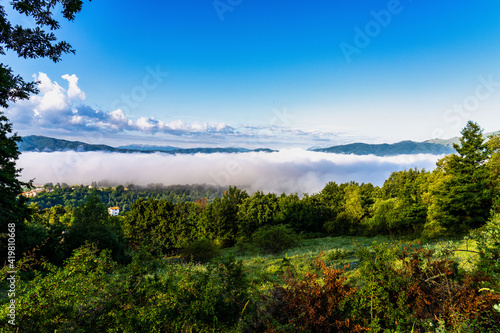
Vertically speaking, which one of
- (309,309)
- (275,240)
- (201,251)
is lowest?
(275,240)

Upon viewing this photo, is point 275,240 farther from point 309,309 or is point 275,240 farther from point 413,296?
point 309,309

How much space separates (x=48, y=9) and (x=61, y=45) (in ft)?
2.50

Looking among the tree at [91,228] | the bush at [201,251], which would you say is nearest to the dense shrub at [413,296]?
the bush at [201,251]

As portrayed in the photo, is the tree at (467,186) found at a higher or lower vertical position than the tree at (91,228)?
higher

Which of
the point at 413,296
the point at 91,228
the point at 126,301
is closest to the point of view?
the point at 126,301

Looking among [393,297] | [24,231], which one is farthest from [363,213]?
[24,231]

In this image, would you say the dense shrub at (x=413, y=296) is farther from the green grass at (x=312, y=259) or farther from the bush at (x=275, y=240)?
the bush at (x=275, y=240)

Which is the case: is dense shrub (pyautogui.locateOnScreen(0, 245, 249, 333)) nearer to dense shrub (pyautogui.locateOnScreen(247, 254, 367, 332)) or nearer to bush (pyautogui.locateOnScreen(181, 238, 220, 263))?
dense shrub (pyautogui.locateOnScreen(247, 254, 367, 332))

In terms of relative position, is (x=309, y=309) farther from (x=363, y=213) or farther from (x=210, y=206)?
(x=363, y=213)

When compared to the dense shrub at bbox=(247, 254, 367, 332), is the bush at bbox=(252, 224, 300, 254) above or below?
below

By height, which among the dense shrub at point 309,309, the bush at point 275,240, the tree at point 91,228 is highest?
the dense shrub at point 309,309

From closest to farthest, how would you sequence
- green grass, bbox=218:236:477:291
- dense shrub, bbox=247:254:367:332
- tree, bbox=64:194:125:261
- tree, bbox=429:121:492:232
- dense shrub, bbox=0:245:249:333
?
1. dense shrub, bbox=0:245:249:333
2. dense shrub, bbox=247:254:367:332
3. green grass, bbox=218:236:477:291
4. tree, bbox=64:194:125:261
5. tree, bbox=429:121:492:232

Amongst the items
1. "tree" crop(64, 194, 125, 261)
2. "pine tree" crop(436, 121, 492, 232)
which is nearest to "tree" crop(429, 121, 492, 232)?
"pine tree" crop(436, 121, 492, 232)

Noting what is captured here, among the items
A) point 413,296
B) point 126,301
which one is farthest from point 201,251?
point 413,296
